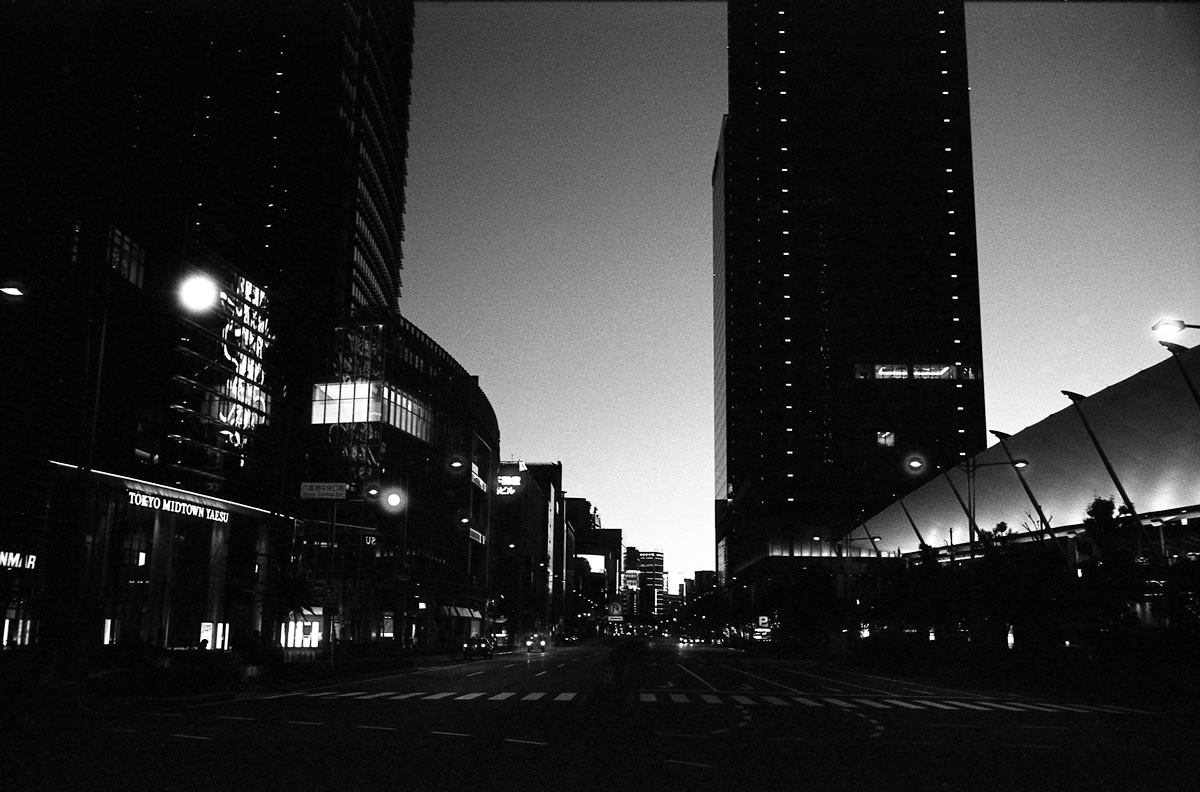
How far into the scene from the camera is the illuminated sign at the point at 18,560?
43.2 m

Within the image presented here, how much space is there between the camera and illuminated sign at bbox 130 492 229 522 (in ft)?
185

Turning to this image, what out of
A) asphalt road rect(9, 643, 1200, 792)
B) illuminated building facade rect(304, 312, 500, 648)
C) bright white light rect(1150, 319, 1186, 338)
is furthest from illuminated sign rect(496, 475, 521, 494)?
bright white light rect(1150, 319, 1186, 338)

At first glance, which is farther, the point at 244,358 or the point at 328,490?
the point at 244,358

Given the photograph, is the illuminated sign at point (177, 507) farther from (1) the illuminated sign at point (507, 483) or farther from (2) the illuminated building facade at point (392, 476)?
(1) the illuminated sign at point (507, 483)

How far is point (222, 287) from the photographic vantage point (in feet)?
221

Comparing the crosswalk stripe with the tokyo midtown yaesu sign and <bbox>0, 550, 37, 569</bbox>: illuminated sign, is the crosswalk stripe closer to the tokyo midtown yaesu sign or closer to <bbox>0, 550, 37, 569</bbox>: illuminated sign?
the tokyo midtown yaesu sign

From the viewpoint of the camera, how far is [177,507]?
60.2 meters

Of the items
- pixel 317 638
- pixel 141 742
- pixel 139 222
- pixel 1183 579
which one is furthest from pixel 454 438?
pixel 141 742

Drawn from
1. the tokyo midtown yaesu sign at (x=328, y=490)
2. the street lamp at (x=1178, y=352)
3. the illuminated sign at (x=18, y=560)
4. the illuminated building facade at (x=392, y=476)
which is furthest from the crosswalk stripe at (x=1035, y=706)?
the illuminated building facade at (x=392, y=476)

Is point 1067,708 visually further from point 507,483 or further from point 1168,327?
point 507,483

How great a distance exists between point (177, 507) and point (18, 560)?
1565cm

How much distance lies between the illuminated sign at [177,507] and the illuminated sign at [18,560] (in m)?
9.98

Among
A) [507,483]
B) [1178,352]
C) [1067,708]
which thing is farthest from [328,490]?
[507,483]

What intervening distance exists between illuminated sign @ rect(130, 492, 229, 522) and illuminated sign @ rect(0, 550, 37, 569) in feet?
32.7
